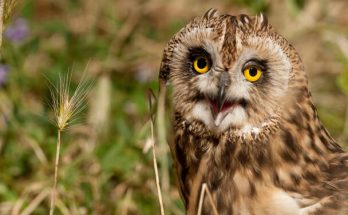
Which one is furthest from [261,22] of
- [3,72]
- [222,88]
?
[3,72]

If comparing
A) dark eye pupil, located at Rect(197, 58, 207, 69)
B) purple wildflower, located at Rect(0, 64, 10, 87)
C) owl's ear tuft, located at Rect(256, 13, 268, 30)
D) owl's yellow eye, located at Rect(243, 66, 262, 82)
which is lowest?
purple wildflower, located at Rect(0, 64, 10, 87)

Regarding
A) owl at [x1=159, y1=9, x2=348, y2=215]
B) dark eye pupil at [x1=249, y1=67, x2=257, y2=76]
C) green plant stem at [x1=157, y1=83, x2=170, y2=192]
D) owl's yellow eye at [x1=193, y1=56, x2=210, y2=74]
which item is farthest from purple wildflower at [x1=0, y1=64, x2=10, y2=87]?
dark eye pupil at [x1=249, y1=67, x2=257, y2=76]

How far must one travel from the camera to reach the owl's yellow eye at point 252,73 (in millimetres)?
2711

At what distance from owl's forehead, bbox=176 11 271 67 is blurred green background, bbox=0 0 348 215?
39cm

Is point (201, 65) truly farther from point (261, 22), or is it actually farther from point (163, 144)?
point (163, 144)

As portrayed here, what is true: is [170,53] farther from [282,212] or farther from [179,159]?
[282,212]

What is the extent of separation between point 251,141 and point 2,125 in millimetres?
1679

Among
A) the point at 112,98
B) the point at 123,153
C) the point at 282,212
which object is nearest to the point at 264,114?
the point at 282,212

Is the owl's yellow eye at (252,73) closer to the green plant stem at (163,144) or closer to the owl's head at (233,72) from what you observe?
the owl's head at (233,72)

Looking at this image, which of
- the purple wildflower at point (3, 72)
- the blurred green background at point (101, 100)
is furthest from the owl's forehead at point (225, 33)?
the purple wildflower at point (3, 72)

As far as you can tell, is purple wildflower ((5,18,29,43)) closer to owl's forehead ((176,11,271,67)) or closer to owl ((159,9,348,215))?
owl ((159,9,348,215))

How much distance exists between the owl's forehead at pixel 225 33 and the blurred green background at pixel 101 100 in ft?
1.29

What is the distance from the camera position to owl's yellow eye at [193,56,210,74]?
2.73 m

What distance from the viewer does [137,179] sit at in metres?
3.92
